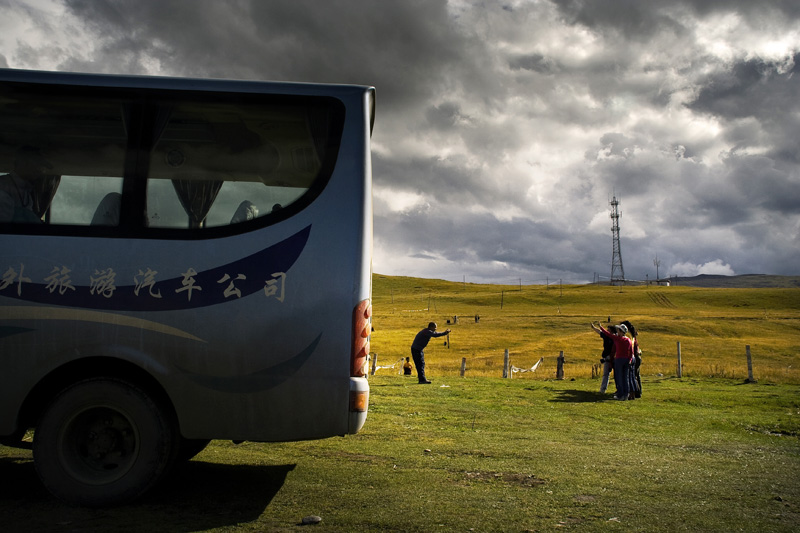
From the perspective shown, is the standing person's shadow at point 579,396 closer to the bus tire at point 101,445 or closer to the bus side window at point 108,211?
the bus tire at point 101,445

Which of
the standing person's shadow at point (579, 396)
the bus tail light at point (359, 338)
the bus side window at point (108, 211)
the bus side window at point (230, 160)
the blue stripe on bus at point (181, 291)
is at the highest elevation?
the bus side window at point (230, 160)

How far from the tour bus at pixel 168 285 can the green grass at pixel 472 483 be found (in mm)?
556

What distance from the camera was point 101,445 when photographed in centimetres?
482

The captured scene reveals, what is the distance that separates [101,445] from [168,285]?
1454 millimetres

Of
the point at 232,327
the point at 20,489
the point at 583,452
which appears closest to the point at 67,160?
the point at 232,327

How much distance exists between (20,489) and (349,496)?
2.95 metres

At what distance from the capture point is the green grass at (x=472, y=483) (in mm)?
4336

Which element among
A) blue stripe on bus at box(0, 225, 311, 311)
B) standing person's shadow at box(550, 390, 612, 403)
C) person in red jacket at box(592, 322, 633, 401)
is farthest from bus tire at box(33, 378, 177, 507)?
person in red jacket at box(592, 322, 633, 401)

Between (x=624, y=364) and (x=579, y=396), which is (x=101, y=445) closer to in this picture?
(x=624, y=364)

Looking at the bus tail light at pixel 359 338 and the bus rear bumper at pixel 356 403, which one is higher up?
the bus tail light at pixel 359 338

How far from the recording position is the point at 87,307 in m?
4.76

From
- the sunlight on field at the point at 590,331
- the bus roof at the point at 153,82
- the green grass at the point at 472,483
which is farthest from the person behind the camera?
the sunlight on field at the point at 590,331

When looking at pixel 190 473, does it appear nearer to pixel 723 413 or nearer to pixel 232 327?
pixel 232 327

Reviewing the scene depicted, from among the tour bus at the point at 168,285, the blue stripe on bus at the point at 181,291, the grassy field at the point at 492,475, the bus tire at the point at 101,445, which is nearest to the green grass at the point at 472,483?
the grassy field at the point at 492,475
